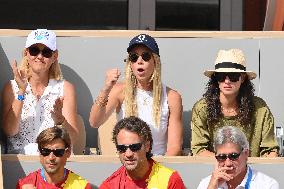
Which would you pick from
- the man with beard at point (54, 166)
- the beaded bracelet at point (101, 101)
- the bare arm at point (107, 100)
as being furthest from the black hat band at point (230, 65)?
the man with beard at point (54, 166)

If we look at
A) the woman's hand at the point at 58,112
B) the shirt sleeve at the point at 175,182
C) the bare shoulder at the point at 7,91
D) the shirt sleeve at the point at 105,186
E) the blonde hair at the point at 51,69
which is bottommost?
the shirt sleeve at the point at 105,186

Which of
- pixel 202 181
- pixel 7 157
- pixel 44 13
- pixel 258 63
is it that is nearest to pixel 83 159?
pixel 7 157

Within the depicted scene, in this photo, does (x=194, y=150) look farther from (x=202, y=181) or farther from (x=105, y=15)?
(x=105, y=15)

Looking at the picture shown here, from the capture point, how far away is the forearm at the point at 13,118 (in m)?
6.06

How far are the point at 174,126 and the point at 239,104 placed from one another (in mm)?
489

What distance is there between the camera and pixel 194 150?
5938 millimetres

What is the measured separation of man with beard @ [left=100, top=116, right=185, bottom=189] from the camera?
203 inches

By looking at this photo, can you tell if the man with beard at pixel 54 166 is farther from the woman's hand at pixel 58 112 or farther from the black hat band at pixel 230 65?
the black hat band at pixel 230 65

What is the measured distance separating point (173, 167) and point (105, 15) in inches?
257

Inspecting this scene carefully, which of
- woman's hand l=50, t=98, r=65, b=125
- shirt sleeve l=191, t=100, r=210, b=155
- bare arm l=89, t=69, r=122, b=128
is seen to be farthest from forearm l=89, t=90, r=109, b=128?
shirt sleeve l=191, t=100, r=210, b=155

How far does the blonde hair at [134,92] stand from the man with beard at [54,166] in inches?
34.0

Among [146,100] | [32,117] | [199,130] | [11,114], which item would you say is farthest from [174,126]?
[11,114]

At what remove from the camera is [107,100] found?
6.07 meters

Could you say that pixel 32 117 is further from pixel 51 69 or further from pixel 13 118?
pixel 51 69
